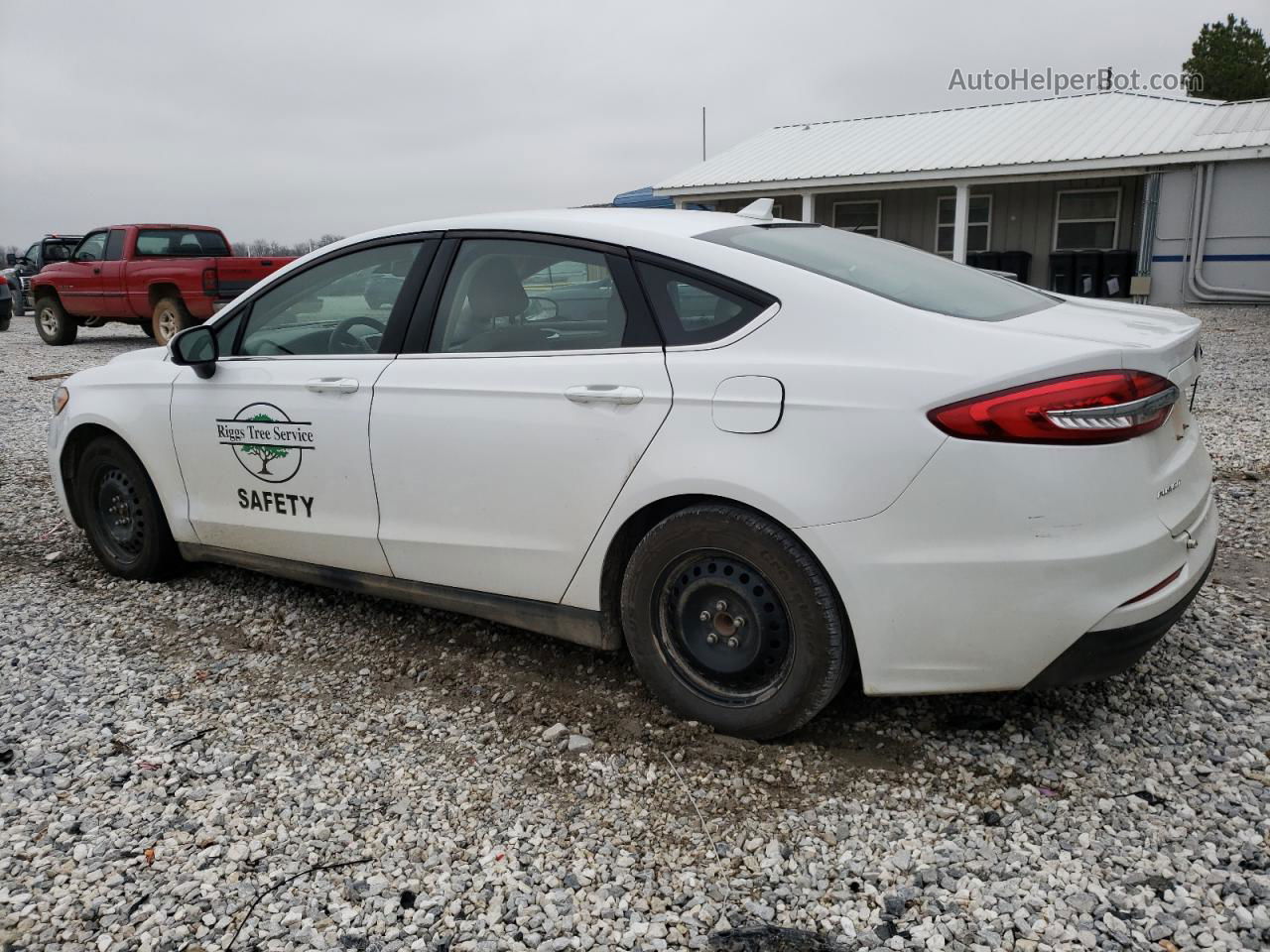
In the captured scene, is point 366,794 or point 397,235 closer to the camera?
point 366,794

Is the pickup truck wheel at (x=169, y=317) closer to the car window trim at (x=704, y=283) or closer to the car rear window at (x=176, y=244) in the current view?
the car rear window at (x=176, y=244)

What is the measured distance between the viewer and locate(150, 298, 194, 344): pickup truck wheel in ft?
49.3

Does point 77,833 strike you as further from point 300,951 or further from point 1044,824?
point 1044,824

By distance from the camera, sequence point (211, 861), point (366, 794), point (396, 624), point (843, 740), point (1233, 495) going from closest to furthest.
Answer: point (211, 861) < point (366, 794) < point (843, 740) < point (396, 624) < point (1233, 495)

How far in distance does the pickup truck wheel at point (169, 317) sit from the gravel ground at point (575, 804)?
39.6 feet

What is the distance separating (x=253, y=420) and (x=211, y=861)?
1.88 meters

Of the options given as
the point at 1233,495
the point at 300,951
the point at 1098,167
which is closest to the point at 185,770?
the point at 300,951

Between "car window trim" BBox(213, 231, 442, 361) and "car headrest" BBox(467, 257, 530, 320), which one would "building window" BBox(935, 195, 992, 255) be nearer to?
"car window trim" BBox(213, 231, 442, 361)

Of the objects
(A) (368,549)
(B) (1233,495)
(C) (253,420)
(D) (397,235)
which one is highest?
(D) (397,235)

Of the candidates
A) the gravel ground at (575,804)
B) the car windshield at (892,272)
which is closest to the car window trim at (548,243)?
the car windshield at (892,272)

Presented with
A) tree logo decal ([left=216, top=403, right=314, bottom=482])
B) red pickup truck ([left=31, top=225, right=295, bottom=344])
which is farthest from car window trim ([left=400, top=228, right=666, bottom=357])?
red pickup truck ([left=31, top=225, right=295, bottom=344])

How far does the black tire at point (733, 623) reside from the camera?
282cm

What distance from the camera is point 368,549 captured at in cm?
375

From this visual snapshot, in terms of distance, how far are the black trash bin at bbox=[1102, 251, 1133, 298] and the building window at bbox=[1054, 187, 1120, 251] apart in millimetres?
632
